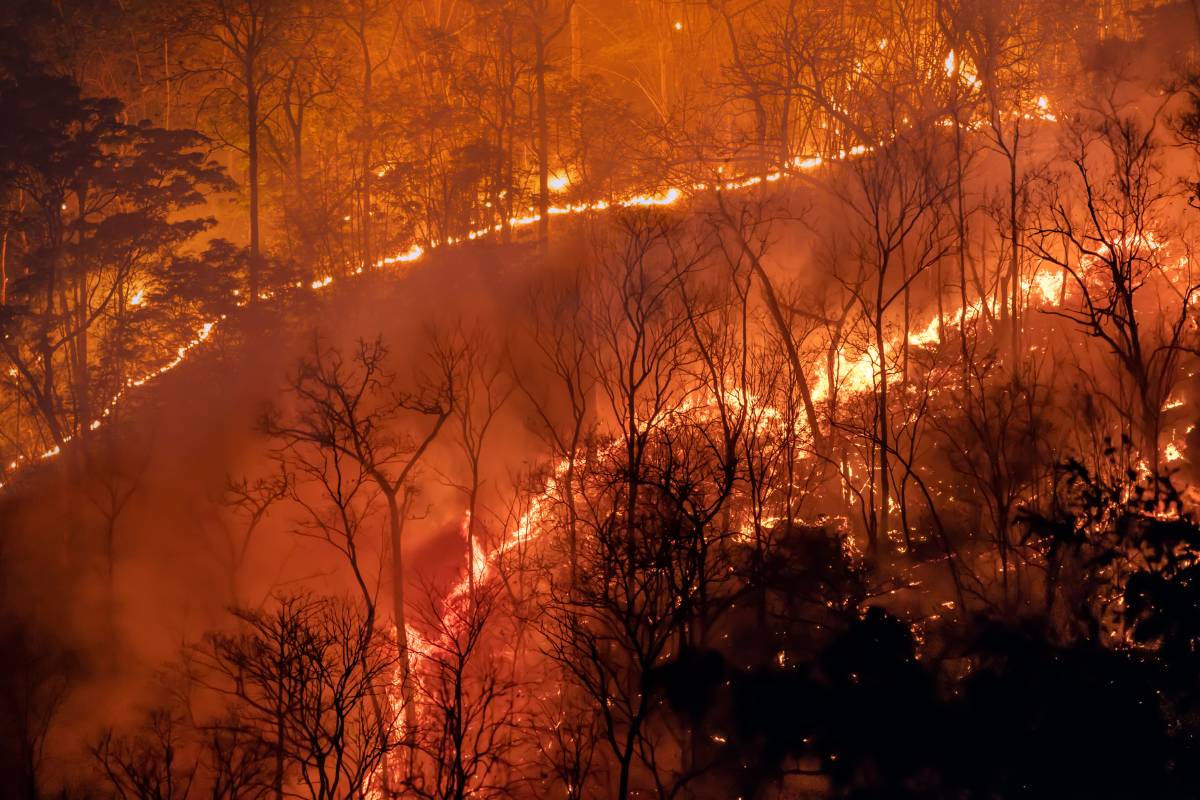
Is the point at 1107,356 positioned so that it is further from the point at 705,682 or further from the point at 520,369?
the point at 520,369

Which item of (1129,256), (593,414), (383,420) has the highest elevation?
(1129,256)

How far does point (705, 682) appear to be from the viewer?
20359 millimetres

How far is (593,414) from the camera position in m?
29.0

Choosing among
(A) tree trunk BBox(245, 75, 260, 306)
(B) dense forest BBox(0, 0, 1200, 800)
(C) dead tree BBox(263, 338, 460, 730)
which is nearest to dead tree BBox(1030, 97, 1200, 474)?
(B) dense forest BBox(0, 0, 1200, 800)

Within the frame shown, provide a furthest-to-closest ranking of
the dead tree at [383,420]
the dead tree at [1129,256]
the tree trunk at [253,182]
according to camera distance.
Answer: the tree trunk at [253,182], the dead tree at [383,420], the dead tree at [1129,256]

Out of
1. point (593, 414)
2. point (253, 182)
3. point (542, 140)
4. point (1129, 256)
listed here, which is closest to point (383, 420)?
→ point (593, 414)

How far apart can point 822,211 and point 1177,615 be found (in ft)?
85.3

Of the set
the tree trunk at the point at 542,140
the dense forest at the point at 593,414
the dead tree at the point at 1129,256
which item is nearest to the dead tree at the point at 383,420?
the dense forest at the point at 593,414

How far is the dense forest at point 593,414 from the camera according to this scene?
18672 millimetres

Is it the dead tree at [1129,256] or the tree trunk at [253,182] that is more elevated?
the tree trunk at [253,182]

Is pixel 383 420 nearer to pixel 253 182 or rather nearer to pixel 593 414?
pixel 593 414

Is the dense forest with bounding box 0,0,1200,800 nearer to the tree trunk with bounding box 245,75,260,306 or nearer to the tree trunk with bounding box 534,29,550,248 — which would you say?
the tree trunk with bounding box 534,29,550,248

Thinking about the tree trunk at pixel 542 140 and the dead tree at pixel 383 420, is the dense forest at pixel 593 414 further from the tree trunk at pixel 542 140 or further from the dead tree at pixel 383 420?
the dead tree at pixel 383 420

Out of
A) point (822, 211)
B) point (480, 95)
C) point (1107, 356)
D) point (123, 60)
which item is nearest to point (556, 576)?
point (1107, 356)
